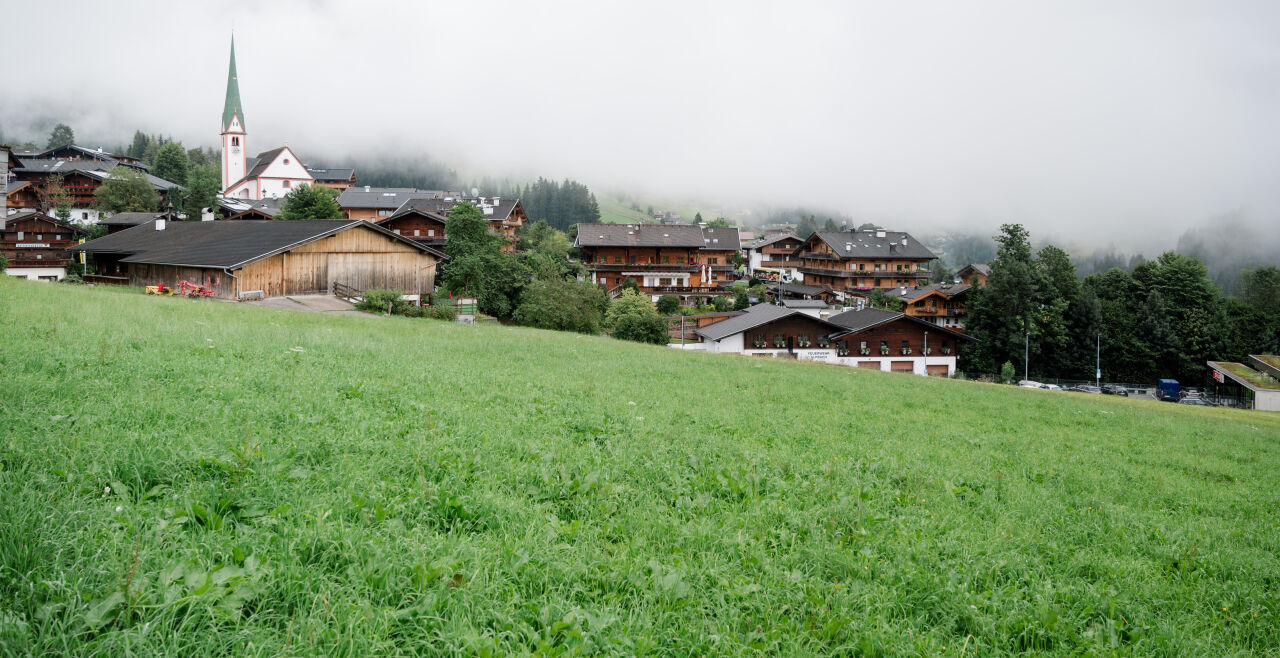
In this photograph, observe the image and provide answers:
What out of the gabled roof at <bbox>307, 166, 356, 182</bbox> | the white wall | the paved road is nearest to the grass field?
the paved road

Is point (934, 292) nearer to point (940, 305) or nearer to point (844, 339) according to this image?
point (940, 305)

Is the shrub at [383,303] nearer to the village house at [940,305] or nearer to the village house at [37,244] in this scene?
the village house at [37,244]

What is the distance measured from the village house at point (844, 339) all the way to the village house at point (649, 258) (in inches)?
1116

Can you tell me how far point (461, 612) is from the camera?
3543mm

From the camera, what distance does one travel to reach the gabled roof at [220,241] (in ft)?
119

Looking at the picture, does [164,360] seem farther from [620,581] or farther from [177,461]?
[620,581]

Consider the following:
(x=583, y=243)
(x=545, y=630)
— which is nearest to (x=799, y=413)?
(x=545, y=630)

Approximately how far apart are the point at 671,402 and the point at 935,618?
24.0 ft

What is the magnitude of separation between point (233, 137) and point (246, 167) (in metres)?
6.96

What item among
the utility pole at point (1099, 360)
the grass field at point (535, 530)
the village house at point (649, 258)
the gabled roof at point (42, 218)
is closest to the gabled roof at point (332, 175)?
the gabled roof at point (42, 218)

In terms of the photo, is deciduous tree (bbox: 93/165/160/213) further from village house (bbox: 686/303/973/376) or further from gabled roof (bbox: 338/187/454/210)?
village house (bbox: 686/303/973/376)

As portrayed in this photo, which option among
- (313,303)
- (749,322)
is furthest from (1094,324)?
(313,303)

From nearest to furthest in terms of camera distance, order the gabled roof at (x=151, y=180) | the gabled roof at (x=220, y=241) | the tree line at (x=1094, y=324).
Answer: the gabled roof at (x=220, y=241)
the tree line at (x=1094, y=324)
the gabled roof at (x=151, y=180)

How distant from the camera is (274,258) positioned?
3628 cm
